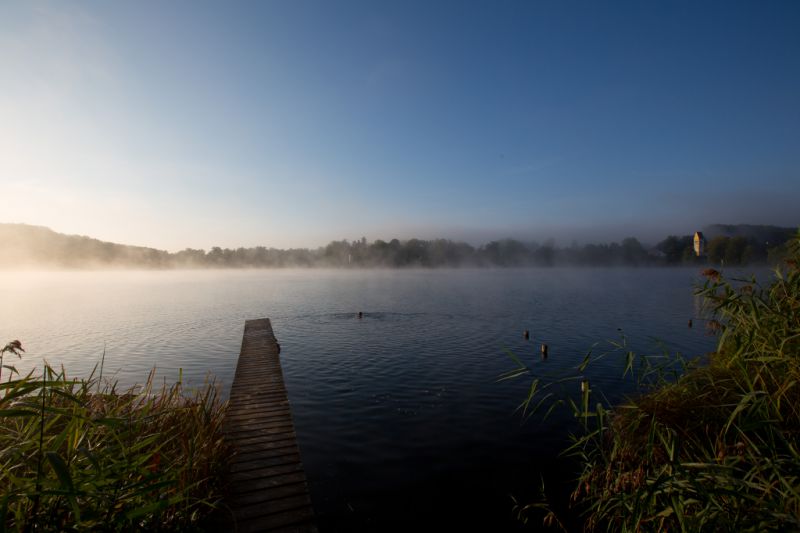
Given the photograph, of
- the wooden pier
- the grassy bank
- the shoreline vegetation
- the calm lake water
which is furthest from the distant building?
the grassy bank

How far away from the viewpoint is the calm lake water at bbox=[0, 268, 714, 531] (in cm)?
1018

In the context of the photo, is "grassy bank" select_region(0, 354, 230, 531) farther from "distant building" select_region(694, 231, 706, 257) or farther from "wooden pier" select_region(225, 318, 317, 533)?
"distant building" select_region(694, 231, 706, 257)

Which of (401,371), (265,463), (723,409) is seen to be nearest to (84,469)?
(265,463)

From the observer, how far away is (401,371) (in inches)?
846

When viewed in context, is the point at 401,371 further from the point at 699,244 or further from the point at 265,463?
the point at 699,244

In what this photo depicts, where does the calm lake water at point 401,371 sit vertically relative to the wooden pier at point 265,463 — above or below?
below

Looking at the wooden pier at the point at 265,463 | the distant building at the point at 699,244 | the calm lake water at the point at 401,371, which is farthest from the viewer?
the distant building at the point at 699,244

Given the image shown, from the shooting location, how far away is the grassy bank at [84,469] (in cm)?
339

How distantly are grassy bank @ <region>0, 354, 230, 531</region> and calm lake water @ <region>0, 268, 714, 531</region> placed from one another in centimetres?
417

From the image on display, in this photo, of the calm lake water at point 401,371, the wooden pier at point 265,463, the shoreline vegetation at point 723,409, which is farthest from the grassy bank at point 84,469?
the shoreline vegetation at point 723,409

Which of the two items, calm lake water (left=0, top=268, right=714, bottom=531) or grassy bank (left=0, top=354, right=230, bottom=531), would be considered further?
calm lake water (left=0, top=268, right=714, bottom=531)

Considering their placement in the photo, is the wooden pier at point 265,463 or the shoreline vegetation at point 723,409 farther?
the wooden pier at point 265,463

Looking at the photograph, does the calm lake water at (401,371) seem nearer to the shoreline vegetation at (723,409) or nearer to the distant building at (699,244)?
the shoreline vegetation at (723,409)

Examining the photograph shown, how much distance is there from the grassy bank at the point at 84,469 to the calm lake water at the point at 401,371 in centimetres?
417
